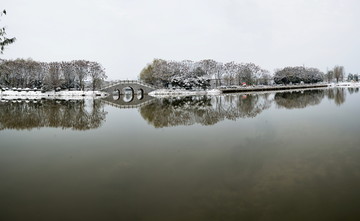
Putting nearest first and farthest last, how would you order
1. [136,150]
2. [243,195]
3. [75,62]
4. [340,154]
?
1. [243,195]
2. [340,154]
3. [136,150]
4. [75,62]

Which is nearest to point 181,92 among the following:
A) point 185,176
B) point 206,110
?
point 206,110

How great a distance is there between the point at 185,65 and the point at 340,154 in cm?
7356

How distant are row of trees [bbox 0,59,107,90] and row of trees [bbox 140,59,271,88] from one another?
660 inches

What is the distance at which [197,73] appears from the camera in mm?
72250

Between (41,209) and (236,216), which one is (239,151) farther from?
(41,209)

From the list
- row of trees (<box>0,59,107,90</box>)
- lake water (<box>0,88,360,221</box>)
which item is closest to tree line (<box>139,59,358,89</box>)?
row of trees (<box>0,59,107,90</box>)

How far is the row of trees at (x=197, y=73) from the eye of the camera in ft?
216

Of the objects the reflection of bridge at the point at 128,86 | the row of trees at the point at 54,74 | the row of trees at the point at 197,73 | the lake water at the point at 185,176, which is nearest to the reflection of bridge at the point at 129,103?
the reflection of bridge at the point at 128,86

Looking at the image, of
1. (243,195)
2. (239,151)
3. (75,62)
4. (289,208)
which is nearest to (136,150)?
(239,151)

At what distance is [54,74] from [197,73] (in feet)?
134

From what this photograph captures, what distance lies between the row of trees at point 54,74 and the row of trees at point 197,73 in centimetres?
1677

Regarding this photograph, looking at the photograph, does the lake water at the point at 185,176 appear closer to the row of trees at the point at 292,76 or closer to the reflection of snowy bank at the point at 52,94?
the reflection of snowy bank at the point at 52,94

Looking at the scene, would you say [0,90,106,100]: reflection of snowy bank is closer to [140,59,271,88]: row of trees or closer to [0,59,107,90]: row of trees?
[0,59,107,90]: row of trees

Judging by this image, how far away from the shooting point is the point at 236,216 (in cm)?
617
